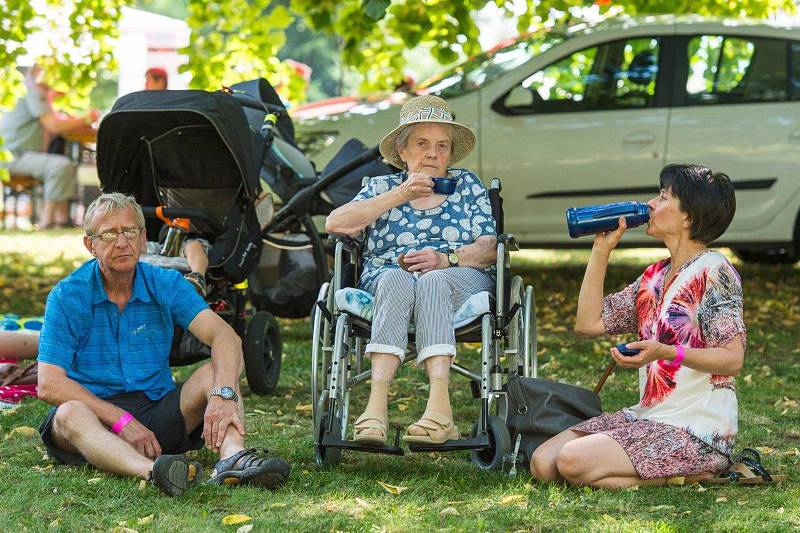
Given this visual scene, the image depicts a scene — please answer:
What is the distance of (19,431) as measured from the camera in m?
5.05

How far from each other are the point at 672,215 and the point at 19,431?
2.76 meters

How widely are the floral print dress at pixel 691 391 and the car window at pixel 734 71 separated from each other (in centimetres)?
529

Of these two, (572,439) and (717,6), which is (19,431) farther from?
(717,6)

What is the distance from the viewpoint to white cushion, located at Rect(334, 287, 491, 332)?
14.8 ft

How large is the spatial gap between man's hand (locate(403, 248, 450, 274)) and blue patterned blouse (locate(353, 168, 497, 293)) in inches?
4.4

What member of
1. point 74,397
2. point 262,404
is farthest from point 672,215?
point 262,404

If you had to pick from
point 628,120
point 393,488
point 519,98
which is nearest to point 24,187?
point 519,98

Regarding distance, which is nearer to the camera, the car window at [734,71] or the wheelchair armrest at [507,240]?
the wheelchair armrest at [507,240]

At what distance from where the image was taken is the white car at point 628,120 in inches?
356

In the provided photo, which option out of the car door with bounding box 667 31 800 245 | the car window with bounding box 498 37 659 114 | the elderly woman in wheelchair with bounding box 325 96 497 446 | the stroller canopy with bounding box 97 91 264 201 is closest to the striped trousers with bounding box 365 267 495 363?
the elderly woman in wheelchair with bounding box 325 96 497 446

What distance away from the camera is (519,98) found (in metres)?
8.98

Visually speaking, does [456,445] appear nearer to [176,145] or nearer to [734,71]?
[176,145]

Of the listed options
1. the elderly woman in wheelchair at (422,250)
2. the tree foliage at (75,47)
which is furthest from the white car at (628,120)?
the elderly woman in wheelchair at (422,250)

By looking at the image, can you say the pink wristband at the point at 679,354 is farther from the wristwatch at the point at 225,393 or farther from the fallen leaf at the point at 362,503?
the wristwatch at the point at 225,393
